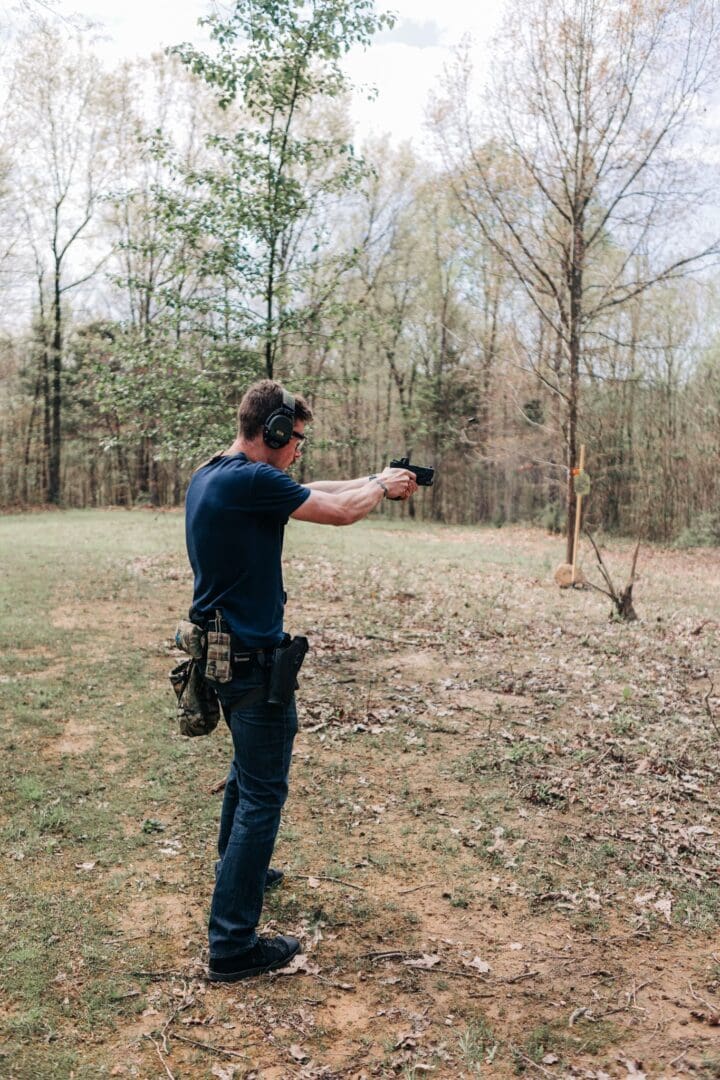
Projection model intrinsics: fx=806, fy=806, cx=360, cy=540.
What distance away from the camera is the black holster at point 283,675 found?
123 inches

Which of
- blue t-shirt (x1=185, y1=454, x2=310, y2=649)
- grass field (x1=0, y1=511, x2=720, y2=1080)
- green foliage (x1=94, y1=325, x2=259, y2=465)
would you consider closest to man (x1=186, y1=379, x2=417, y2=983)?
blue t-shirt (x1=185, y1=454, x2=310, y2=649)

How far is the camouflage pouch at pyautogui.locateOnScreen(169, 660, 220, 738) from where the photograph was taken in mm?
3400

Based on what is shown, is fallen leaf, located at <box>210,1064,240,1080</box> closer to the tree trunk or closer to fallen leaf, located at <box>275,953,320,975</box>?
fallen leaf, located at <box>275,953,320,975</box>

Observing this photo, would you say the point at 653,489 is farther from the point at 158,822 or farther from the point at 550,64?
the point at 158,822

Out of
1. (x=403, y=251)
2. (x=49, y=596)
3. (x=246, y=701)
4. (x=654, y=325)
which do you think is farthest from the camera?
(x=403, y=251)

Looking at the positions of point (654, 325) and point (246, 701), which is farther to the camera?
point (654, 325)

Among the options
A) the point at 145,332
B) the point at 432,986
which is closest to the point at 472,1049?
the point at 432,986

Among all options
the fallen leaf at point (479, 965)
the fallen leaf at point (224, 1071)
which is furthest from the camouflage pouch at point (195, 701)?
the fallen leaf at point (479, 965)

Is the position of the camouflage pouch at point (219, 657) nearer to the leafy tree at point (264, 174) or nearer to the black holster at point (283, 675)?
the black holster at point (283, 675)

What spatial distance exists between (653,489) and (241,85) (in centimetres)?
1820

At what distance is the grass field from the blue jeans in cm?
26

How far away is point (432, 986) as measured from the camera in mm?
3266

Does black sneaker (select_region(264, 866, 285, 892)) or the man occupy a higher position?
the man

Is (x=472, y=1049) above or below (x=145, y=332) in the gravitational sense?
below
